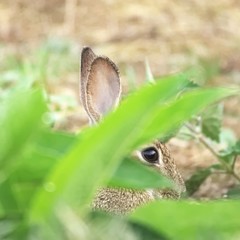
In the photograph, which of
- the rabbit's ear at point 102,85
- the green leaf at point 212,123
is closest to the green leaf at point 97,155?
the green leaf at point 212,123

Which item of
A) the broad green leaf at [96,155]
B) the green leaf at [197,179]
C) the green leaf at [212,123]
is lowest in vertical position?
the broad green leaf at [96,155]

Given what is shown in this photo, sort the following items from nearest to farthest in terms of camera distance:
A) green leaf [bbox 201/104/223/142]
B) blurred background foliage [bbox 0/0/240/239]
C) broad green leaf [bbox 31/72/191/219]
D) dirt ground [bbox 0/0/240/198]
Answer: broad green leaf [bbox 31/72/191/219] → green leaf [bbox 201/104/223/142] → blurred background foliage [bbox 0/0/240/239] → dirt ground [bbox 0/0/240/198]

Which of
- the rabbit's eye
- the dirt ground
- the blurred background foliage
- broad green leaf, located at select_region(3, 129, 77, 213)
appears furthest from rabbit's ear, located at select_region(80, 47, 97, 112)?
broad green leaf, located at select_region(3, 129, 77, 213)

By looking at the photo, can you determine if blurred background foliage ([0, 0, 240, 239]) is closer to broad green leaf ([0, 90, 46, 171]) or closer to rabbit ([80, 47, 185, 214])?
rabbit ([80, 47, 185, 214])

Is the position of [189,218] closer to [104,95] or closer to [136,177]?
[136,177]

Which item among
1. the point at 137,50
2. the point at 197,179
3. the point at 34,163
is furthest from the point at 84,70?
the point at 137,50

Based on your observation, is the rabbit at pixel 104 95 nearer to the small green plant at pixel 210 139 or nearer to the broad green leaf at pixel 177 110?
the small green plant at pixel 210 139

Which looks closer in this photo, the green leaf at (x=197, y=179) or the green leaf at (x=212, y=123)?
the green leaf at (x=197, y=179)
